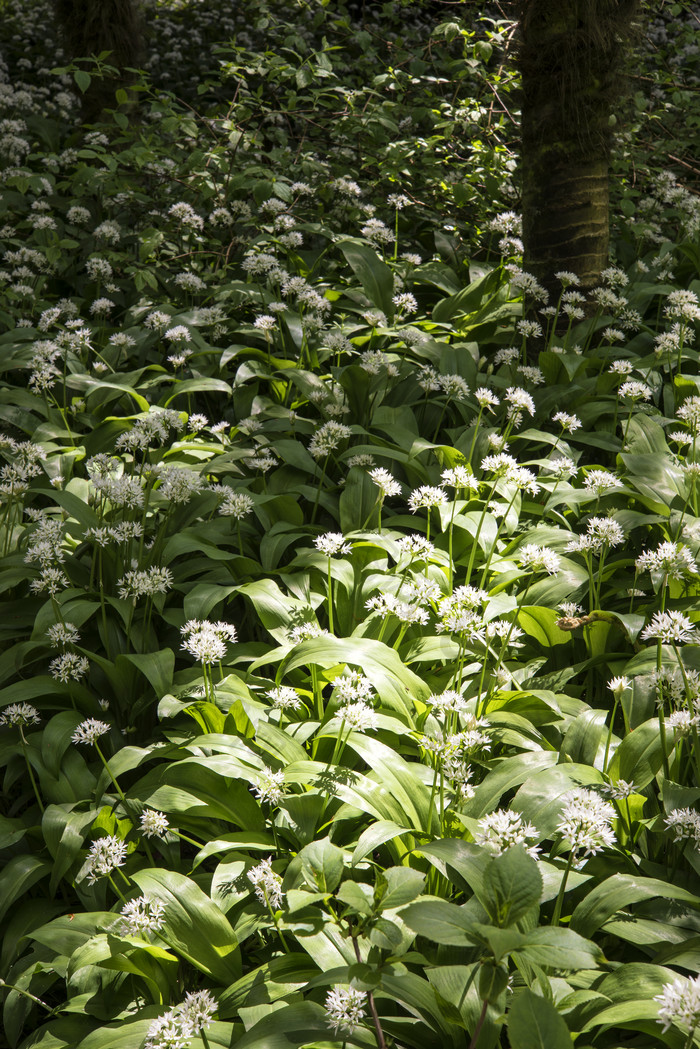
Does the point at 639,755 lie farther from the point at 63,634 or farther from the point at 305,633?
the point at 63,634

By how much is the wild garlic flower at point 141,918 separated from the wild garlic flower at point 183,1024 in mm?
179

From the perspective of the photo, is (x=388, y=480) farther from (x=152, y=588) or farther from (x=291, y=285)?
(x=291, y=285)

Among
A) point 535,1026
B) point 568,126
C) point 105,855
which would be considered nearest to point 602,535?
point 535,1026

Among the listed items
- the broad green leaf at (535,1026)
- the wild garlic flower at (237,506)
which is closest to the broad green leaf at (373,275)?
the wild garlic flower at (237,506)

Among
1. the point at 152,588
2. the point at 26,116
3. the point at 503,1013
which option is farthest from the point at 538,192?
the point at 26,116

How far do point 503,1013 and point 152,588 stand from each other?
146cm

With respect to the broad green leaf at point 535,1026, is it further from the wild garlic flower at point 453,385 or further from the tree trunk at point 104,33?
the tree trunk at point 104,33

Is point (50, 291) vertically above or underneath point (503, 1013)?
above

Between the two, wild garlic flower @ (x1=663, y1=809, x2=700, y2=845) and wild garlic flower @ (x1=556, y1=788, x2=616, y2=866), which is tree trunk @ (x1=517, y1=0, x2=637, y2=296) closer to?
wild garlic flower @ (x1=663, y1=809, x2=700, y2=845)

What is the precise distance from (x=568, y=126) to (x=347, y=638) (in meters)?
2.78

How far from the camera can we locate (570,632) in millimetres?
2434

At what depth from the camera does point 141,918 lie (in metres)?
1.46

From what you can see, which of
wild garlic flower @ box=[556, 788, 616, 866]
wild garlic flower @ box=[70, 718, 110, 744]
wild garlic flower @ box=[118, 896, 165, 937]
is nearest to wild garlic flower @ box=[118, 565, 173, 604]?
wild garlic flower @ box=[70, 718, 110, 744]

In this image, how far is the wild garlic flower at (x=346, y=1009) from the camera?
1.27 metres
